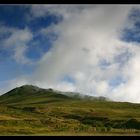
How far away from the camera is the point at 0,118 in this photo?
32406mm

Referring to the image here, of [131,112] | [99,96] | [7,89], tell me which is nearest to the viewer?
[131,112]

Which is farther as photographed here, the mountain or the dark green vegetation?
the mountain

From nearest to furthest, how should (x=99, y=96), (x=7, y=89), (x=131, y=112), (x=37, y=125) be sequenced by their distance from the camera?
(x=37, y=125), (x=131, y=112), (x=7, y=89), (x=99, y=96)

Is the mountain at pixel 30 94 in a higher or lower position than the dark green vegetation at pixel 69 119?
higher

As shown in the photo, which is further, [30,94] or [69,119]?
[30,94]

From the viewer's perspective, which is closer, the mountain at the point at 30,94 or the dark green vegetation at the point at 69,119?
the dark green vegetation at the point at 69,119

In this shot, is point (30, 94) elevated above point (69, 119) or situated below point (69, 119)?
above

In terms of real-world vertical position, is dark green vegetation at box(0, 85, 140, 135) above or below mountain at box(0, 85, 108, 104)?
below

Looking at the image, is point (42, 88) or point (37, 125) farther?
point (42, 88)
